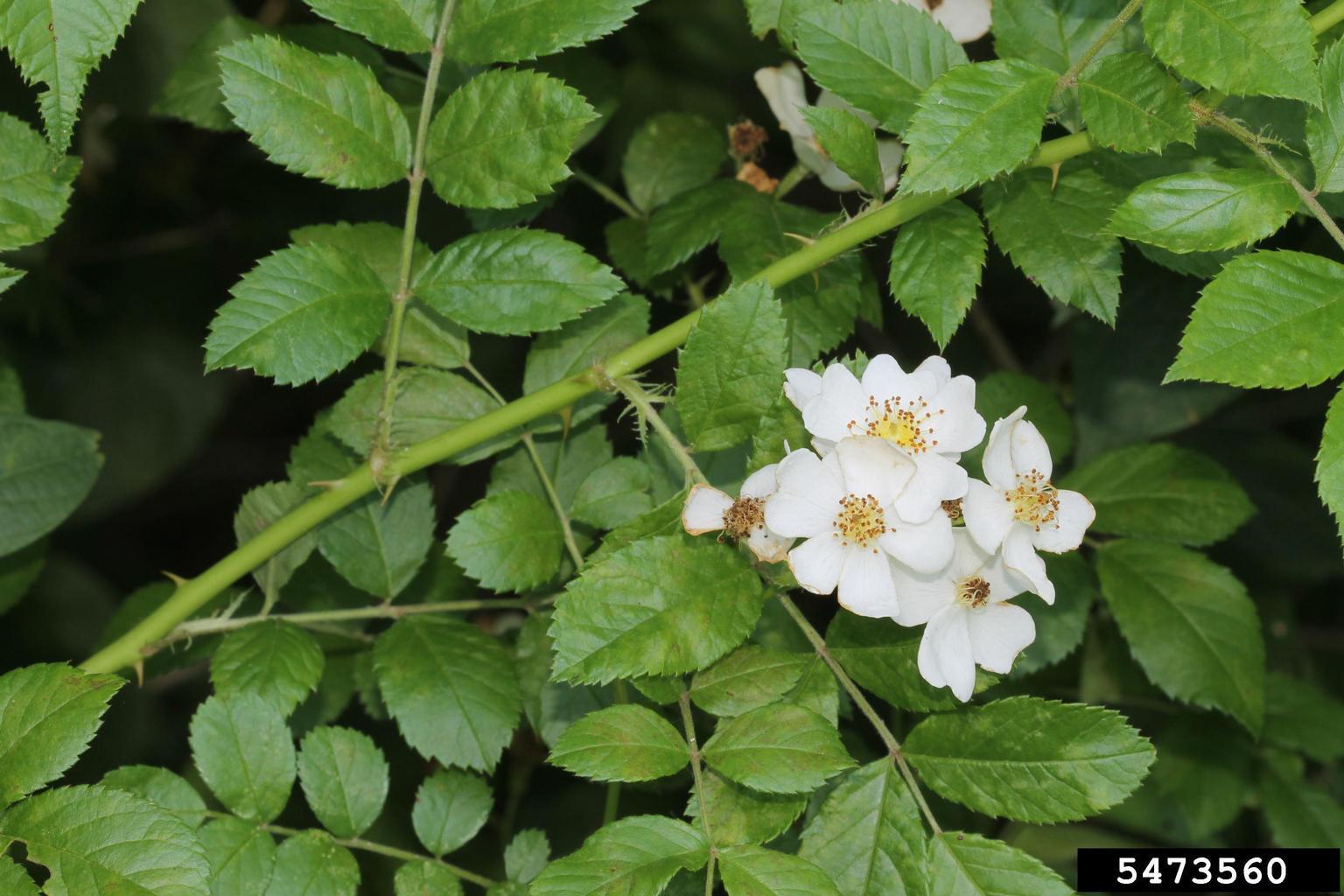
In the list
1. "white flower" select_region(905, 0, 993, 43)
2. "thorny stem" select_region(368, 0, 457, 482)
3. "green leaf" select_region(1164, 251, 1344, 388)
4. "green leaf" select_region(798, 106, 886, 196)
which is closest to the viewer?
"green leaf" select_region(1164, 251, 1344, 388)

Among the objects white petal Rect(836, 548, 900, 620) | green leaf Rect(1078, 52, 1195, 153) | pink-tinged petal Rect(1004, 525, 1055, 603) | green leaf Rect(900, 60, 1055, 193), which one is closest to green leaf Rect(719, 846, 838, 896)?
white petal Rect(836, 548, 900, 620)

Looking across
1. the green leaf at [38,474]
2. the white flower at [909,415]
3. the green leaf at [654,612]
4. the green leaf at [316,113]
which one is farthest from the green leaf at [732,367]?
the green leaf at [38,474]

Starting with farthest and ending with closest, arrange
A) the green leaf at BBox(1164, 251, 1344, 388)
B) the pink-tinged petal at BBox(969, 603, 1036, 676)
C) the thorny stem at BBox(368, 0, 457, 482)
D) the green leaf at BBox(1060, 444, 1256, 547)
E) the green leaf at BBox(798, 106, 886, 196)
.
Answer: the green leaf at BBox(1060, 444, 1256, 547)
the thorny stem at BBox(368, 0, 457, 482)
the green leaf at BBox(798, 106, 886, 196)
the pink-tinged petal at BBox(969, 603, 1036, 676)
the green leaf at BBox(1164, 251, 1344, 388)

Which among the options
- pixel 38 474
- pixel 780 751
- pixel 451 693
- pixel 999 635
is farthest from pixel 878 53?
pixel 38 474

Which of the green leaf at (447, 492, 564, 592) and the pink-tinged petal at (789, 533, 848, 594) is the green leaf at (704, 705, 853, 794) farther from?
the green leaf at (447, 492, 564, 592)

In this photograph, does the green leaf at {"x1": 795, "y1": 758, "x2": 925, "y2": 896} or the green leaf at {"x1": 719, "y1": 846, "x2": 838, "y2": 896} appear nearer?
the green leaf at {"x1": 719, "y1": 846, "x2": 838, "y2": 896}

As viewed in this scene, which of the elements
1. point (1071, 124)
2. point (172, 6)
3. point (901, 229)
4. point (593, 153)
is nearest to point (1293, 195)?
point (1071, 124)

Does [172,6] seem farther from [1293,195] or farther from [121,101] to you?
[1293,195]

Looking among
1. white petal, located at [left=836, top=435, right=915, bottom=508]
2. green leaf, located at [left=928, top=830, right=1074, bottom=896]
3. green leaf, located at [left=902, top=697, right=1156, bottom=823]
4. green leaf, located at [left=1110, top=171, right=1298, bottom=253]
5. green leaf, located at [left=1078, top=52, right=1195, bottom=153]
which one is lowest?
green leaf, located at [left=928, top=830, right=1074, bottom=896]
